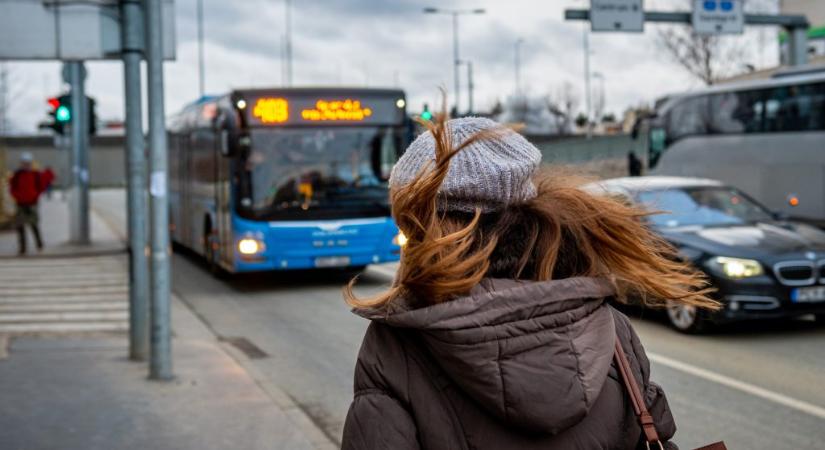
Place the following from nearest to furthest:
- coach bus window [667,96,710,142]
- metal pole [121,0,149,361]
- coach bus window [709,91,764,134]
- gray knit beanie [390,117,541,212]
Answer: gray knit beanie [390,117,541,212] → metal pole [121,0,149,361] → coach bus window [709,91,764,134] → coach bus window [667,96,710,142]

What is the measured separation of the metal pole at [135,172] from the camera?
25.9 ft

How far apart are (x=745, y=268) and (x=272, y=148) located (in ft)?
22.6

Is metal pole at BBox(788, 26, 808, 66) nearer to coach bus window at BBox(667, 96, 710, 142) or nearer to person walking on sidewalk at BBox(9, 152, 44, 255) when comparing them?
coach bus window at BBox(667, 96, 710, 142)

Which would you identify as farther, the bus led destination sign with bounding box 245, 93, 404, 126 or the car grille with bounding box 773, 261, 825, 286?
the bus led destination sign with bounding box 245, 93, 404, 126

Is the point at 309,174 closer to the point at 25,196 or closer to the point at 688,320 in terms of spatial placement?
the point at 688,320

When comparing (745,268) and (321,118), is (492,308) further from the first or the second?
(321,118)

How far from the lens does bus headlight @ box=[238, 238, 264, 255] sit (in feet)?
44.1

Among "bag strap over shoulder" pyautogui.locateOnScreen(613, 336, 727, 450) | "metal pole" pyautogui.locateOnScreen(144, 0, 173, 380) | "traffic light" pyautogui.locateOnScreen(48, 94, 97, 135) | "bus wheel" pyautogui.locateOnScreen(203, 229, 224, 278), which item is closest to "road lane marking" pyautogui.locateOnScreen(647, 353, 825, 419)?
"metal pole" pyautogui.locateOnScreen(144, 0, 173, 380)

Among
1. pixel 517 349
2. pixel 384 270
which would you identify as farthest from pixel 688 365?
pixel 384 270

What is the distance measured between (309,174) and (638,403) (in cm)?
1197

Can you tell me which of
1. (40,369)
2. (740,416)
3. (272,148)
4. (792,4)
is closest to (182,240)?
(272,148)

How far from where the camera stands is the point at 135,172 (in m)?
8.01

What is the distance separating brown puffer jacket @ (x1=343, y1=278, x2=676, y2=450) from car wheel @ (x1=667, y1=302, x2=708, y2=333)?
26.1 ft

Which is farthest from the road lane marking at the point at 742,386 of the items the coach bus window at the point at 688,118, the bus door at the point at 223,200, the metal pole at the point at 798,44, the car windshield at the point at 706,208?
the metal pole at the point at 798,44
